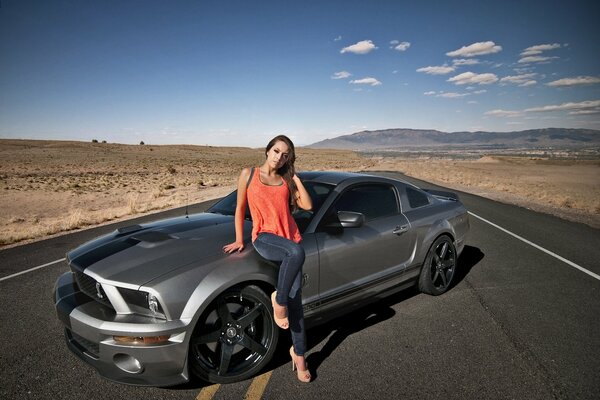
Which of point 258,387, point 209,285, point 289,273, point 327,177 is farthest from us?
point 327,177

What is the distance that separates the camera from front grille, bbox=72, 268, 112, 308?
8.34 ft

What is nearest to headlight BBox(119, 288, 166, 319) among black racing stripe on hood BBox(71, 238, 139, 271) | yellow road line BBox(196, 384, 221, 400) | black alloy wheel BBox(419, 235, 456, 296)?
black racing stripe on hood BBox(71, 238, 139, 271)

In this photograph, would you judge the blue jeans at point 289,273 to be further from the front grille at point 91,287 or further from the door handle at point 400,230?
the door handle at point 400,230

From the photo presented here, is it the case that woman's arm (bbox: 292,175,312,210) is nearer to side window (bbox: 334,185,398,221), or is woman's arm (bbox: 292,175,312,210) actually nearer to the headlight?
side window (bbox: 334,185,398,221)

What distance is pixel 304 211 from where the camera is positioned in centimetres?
349

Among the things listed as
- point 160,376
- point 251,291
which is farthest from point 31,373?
point 251,291

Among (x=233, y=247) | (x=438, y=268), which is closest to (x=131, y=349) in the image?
(x=233, y=247)

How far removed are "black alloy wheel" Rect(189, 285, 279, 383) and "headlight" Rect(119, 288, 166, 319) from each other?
11.9 inches

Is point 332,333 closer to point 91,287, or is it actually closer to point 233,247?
point 233,247

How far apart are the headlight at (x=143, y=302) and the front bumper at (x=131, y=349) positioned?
44 millimetres

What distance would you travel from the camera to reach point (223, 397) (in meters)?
2.57

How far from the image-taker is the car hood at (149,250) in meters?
2.50

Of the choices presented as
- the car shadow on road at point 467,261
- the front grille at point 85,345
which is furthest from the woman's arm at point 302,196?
the car shadow on road at point 467,261

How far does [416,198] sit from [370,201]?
35.4 inches
